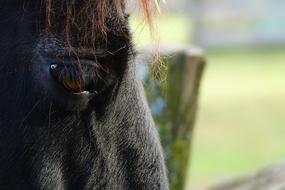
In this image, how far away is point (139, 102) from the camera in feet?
7.69

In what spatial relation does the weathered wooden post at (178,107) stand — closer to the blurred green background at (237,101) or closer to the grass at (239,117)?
A: the blurred green background at (237,101)

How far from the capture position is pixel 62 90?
2137mm

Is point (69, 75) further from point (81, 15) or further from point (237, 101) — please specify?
point (237, 101)

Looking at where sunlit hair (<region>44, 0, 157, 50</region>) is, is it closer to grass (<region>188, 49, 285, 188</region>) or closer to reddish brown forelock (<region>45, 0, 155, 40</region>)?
reddish brown forelock (<region>45, 0, 155, 40</region>)

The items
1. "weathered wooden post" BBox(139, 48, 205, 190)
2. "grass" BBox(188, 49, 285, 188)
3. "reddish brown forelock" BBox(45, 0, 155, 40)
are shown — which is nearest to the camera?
"reddish brown forelock" BBox(45, 0, 155, 40)

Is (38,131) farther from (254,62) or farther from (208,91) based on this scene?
(254,62)

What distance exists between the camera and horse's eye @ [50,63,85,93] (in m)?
2.10

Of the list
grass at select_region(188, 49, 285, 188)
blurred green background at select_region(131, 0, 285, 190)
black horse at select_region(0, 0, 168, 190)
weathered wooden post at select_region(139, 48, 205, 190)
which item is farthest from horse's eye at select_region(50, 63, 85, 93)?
grass at select_region(188, 49, 285, 188)

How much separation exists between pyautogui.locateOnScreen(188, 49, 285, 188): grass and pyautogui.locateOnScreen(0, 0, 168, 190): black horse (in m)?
4.49

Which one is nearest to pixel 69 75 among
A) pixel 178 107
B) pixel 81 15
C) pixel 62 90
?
pixel 62 90

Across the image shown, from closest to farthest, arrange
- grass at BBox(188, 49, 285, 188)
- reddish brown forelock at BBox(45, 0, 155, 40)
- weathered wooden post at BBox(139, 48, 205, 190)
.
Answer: reddish brown forelock at BBox(45, 0, 155, 40) < weathered wooden post at BBox(139, 48, 205, 190) < grass at BBox(188, 49, 285, 188)

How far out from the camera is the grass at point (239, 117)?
932cm

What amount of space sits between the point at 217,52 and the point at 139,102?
16.3 meters

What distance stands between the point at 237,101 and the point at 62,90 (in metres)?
11.3
